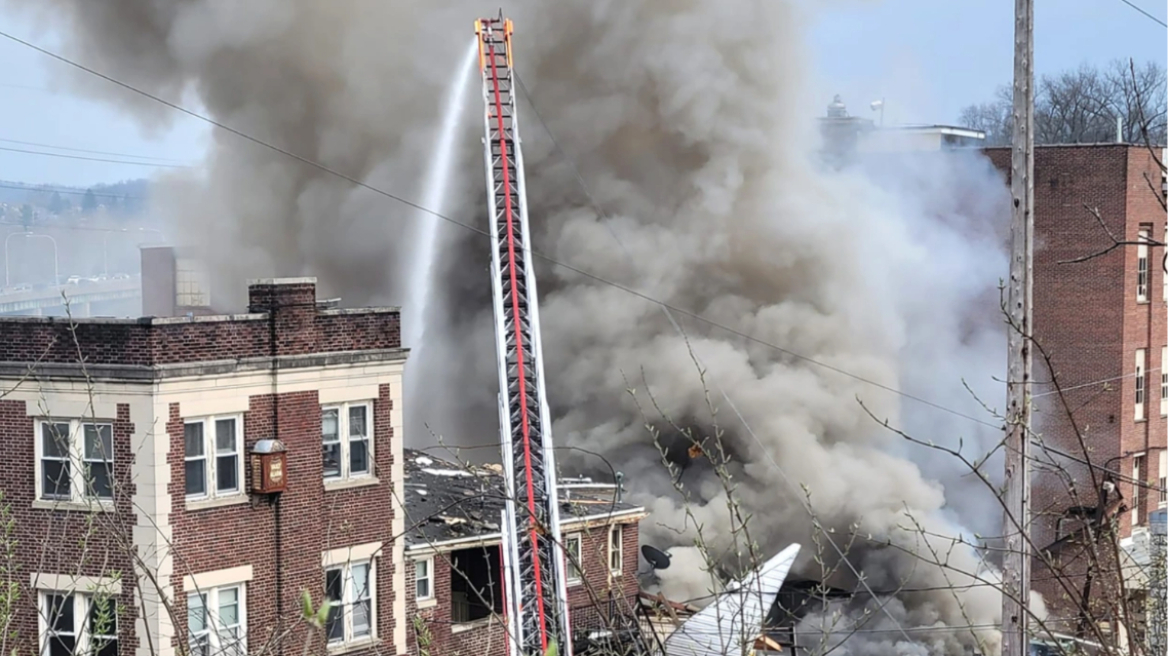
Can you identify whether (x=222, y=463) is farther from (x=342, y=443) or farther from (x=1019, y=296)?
(x=1019, y=296)

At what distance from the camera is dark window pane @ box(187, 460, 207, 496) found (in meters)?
14.6

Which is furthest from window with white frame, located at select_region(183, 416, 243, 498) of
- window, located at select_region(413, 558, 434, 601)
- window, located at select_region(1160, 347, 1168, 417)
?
window, located at select_region(1160, 347, 1168, 417)

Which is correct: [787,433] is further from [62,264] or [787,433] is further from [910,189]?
[62,264]

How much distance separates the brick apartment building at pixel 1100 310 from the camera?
27.7 m

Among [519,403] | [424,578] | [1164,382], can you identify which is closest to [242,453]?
A: [519,403]

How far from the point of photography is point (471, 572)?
18219 millimetres

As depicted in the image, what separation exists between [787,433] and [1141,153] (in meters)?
8.51

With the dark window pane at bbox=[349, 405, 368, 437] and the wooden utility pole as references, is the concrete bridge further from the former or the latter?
the wooden utility pole

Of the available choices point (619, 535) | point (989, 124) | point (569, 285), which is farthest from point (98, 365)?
point (989, 124)

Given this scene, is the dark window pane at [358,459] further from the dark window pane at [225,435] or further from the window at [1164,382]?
the window at [1164,382]

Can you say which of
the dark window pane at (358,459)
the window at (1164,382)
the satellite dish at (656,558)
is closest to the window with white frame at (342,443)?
the dark window pane at (358,459)

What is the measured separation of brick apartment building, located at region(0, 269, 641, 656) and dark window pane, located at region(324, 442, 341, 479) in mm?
17

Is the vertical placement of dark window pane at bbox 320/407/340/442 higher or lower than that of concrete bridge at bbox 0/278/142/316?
lower

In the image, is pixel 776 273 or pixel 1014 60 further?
pixel 776 273
